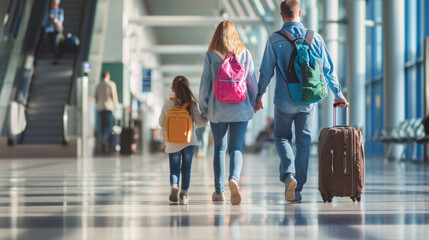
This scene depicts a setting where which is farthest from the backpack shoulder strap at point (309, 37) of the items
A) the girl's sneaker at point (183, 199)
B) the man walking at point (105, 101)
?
the man walking at point (105, 101)

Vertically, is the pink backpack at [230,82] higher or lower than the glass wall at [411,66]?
lower

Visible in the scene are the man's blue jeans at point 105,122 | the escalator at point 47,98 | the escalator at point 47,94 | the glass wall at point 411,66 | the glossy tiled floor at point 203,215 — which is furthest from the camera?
the glass wall at point 411,66

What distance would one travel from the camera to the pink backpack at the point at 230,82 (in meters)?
4.99

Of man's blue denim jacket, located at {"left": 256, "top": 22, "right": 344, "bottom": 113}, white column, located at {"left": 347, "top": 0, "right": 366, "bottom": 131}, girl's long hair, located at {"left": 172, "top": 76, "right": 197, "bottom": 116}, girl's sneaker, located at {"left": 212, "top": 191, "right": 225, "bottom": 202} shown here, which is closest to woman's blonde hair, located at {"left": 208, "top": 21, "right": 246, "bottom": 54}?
man's blue denim jacket, located at {"left": 256, "top": 22, "right": 344, "bottom": 113}

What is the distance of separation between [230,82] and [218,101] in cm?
20

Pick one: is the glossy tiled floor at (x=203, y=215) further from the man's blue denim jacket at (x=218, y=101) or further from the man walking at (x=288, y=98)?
the man's blue denim jacket at (x=218, y=101)

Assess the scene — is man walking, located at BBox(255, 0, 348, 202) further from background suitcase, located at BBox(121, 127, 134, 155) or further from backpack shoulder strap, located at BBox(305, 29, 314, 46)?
background suitcase, located at BBox(121, 127, 134, 155)

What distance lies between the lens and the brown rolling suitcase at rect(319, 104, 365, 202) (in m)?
4.89

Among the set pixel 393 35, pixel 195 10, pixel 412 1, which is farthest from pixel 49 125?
pixel 195 10

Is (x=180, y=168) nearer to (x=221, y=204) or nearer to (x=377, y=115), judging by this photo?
(x=221, y=204)

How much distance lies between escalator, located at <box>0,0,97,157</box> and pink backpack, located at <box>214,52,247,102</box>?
36.8 ft

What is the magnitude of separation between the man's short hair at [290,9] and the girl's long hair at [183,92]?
0.92 meters

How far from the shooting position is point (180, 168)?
212 inches

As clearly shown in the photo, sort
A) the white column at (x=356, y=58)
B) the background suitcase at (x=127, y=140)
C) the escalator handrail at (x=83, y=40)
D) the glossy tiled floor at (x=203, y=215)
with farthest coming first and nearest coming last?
1. the white column at (x=356, y=58)
2. the background suitcase at (x=127, y=140)
3. the escalator handrail at (x=83, y=40)
4. the glossy tiled floor at (x=203, y=215)
